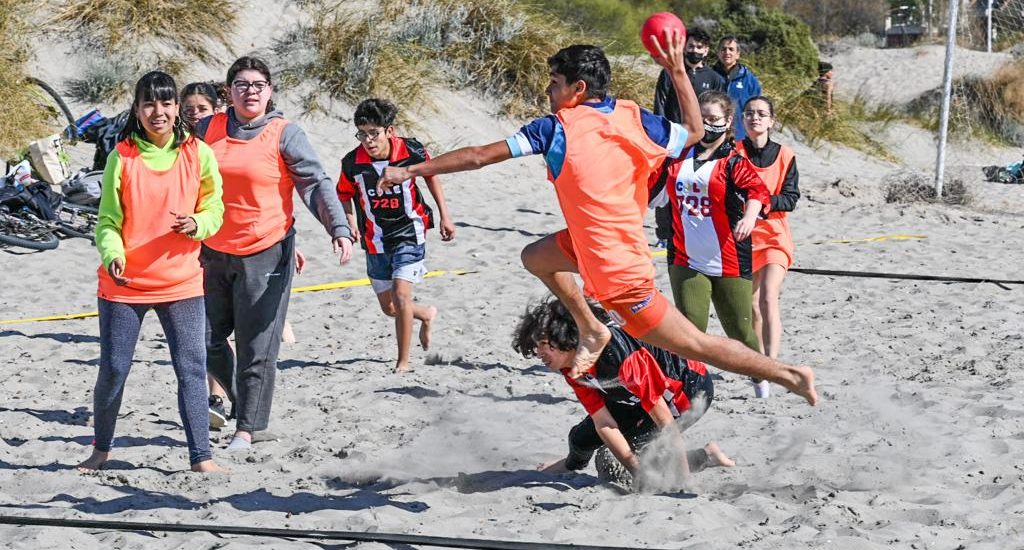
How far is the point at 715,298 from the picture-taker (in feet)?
19.2

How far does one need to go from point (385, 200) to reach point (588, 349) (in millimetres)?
2588

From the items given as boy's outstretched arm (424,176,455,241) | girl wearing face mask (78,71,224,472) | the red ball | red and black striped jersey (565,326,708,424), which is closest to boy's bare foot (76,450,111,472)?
girl wearing face mask (78,71,224,472)

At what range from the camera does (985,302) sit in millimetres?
8656

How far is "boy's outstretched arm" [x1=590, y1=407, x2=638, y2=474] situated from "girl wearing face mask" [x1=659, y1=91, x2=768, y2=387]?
3.53 ft

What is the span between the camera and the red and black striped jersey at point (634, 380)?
4.83 meters

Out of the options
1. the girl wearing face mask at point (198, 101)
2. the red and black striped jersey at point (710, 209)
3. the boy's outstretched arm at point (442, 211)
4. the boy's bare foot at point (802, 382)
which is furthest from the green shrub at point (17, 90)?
the boy's bare foot at point (802, 382)

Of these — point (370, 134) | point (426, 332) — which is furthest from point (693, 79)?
point (370, 134)

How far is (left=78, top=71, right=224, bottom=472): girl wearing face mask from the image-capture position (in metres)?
4.95

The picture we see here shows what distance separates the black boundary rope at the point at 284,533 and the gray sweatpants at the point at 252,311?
1408mm

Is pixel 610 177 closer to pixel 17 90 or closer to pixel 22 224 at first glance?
pixel 22 224

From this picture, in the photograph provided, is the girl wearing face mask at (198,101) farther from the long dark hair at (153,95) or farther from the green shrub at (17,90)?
the green shrub at (17,90)

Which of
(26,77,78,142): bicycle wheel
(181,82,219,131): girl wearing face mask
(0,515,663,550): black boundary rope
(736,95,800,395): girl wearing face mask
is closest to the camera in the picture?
(0,515,663,550): black boundary rope

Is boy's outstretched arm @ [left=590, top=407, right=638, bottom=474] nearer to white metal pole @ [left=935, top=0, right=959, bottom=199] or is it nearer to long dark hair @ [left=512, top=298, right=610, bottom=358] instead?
long dark hair @ [left=512, top=298, right=610, bottom=358]

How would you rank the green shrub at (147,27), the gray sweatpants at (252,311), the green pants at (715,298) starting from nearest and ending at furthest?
the gray sweatpants at (252,311) → the green pants at (715,298) → the green shrub at (147,27)
